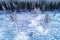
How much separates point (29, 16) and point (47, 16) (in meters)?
0.32

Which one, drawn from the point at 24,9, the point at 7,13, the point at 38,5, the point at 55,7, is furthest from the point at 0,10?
the point at 55,7

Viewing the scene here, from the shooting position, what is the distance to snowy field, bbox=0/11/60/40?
202cm

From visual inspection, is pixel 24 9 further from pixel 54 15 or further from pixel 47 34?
pixel 47 34

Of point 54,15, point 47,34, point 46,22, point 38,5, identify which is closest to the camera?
point 47,34

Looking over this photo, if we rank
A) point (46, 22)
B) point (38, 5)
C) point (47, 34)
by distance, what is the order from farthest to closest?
point (38, 5) → point (46, 22) → point (47, 34)

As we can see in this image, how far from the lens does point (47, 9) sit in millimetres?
2547

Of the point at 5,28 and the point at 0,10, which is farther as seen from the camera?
Answer: the point at 0,10

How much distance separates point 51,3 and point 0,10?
967 millimetres

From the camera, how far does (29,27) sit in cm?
216

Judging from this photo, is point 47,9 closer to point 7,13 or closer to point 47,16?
point 47,16

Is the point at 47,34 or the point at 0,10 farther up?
the point at 0,10

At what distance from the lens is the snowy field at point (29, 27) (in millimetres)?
2016

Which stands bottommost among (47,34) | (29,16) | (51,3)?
(47,34)

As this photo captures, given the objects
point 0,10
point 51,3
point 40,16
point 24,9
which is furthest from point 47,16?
point 0,10
